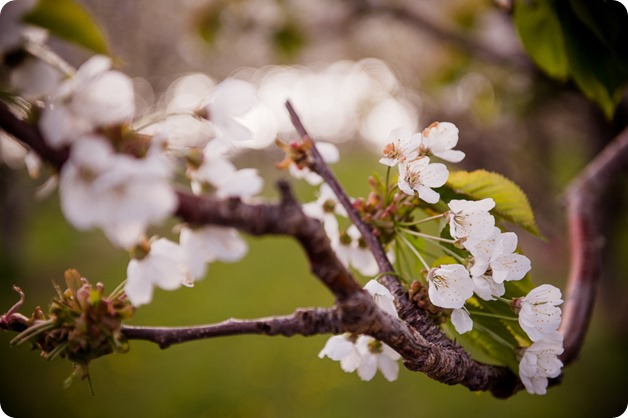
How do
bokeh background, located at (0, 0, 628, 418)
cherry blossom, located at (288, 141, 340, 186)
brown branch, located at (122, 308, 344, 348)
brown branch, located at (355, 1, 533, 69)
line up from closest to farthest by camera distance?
brown branch, located at (122, 308, 344, 348) → cherry blossom, located at (288, 141, 340, 186) → brown branch, located at (355, 1, 533, 69) → bokeh background, located at (0, 0, 628, 418)

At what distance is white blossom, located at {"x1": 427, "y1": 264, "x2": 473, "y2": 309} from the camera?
1.30ft

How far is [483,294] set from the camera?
404 mm

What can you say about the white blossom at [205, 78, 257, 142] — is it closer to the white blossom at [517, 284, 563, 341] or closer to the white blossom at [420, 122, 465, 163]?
the white blossom at [420, 122, 465, 163]

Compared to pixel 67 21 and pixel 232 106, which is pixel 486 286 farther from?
pixel 67 21

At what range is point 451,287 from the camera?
1.32 feet

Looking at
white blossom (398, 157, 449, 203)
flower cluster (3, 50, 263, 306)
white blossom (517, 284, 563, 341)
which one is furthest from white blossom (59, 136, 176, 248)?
white blossom (517, 284, 563, 341)

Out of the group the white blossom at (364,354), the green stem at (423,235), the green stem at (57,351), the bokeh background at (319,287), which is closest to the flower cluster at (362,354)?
the white blossom at (364,354)

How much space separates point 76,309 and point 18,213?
3.98 meters

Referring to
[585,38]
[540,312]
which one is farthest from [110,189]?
[585,38]

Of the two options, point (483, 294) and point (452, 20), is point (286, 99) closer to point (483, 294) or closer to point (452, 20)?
point (483, 294)

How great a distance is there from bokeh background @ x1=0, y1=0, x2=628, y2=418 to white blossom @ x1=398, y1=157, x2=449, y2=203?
344 millimetres

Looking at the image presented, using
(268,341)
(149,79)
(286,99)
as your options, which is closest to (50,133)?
(286,99)

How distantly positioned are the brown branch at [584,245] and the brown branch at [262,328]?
13.7 inches

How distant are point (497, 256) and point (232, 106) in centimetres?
23
